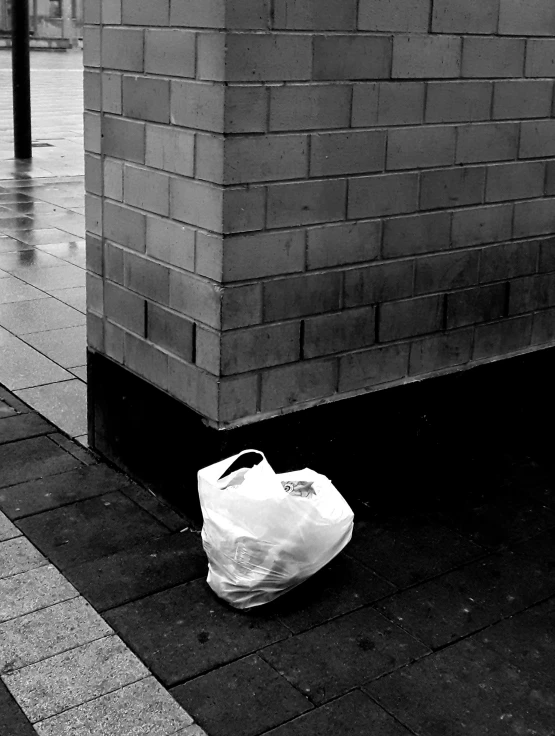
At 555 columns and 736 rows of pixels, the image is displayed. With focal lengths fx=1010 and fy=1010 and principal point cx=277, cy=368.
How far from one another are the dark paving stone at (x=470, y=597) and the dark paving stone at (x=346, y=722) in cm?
47

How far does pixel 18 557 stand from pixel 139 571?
52cm

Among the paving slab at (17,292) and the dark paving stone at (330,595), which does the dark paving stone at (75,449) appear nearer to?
the dark paving stone at (330,595)

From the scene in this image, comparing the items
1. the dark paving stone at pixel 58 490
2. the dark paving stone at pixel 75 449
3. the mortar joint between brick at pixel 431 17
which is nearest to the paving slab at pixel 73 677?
the dark paving stone at pixel 58 490

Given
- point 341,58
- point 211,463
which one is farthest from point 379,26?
point 211,463

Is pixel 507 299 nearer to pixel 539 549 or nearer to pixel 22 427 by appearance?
pixel 539 549

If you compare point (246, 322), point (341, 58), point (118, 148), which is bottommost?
point (246, 322)

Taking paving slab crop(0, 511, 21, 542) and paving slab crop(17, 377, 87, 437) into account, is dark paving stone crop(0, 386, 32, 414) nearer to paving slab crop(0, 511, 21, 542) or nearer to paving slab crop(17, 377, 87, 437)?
paving slab crop(17, 377, 87, 437)

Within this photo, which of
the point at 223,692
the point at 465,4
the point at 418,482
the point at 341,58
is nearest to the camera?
the point at 223,692

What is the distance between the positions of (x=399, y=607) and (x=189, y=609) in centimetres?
80

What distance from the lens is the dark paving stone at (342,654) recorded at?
134 inches

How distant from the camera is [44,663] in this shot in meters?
3.46

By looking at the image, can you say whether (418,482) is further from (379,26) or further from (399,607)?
(379,26)

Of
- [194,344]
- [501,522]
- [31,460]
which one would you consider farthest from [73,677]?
[501,522]

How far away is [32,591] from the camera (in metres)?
3.90
